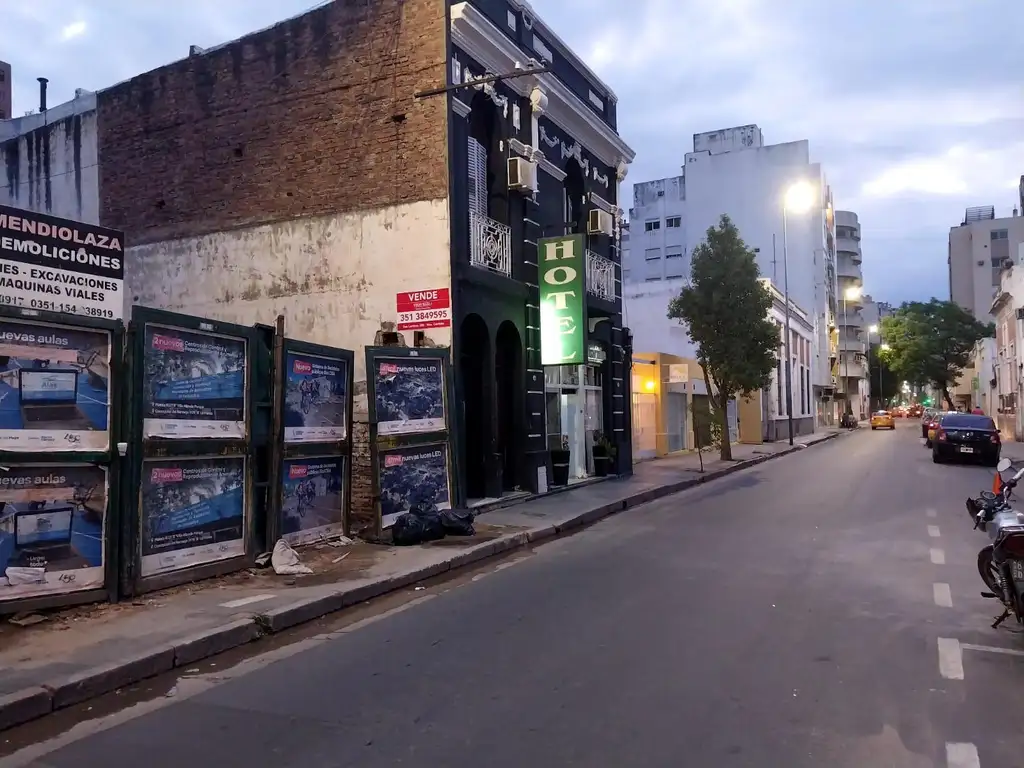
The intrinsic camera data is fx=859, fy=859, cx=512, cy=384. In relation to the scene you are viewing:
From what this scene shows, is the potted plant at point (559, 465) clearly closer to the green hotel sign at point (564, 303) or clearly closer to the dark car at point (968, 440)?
the green hotel sign at point (564, 303)

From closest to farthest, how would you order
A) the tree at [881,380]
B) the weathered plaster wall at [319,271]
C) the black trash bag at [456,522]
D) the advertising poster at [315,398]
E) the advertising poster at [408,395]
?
1. the advertising poster at [315,398]
2. the black trash bag at [456,522]
3. the advertising poster at [408,395]
4. the weathered plaster wall at [319,271]
5. the tree at [881,380]

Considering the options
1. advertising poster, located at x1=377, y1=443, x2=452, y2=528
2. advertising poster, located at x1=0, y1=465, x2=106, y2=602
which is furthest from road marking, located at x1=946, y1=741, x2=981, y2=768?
advertising poster, located at x1=377, y1=443, x2=452, y2=528

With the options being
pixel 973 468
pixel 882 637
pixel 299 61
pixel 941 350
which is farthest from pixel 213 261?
pixel 941 350

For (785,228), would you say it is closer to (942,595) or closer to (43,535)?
(942,595)

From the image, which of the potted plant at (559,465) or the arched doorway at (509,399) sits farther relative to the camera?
the potted plant at (559,465)

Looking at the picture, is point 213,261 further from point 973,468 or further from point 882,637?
point 973,468

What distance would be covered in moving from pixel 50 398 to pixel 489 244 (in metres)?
9.39

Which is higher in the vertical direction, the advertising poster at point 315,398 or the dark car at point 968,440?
the advertising poster at point 315,398

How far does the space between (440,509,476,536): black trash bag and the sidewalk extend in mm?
195

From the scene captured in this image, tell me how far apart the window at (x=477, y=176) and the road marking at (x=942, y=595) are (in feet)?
32.2

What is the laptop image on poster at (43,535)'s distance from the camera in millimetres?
7230

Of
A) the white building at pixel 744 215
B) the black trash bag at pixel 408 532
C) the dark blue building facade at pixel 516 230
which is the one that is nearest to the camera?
the black trash bag at pixel 408 532

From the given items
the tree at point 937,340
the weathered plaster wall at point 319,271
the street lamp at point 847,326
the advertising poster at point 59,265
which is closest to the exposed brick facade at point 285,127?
the weathered plaster wall at point 319,271

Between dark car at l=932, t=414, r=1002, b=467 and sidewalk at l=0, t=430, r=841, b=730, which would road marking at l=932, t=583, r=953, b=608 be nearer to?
sidewalk at l=0, t=430, r=841, b=730
